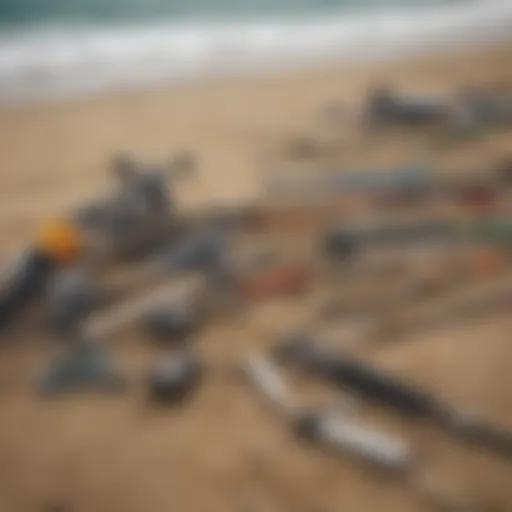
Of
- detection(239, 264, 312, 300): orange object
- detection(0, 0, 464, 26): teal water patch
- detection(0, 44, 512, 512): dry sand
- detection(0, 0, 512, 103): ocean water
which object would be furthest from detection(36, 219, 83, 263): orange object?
detection(0, 0, 464, 26): teal water patch

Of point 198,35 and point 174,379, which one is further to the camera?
point 198,35

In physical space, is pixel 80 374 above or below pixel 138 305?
below

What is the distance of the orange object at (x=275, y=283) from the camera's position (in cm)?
117

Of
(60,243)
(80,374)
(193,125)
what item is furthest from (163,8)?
(80,374)

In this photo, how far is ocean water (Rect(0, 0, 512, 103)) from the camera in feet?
5.98

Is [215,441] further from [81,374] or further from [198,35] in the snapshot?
[198,35]

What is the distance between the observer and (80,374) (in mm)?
1045

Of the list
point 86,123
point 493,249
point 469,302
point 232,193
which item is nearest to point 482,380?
point 469,302

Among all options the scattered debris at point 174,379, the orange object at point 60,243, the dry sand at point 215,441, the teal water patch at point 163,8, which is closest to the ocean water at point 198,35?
the teal water patch at point 163,8

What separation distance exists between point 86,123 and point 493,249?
2.55 ft

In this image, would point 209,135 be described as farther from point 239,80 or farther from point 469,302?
point 469,302

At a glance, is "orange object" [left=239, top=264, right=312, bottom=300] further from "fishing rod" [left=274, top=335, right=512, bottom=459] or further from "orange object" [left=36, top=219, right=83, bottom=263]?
"orange object" [left=36, top=219, right=83, bottom=263]

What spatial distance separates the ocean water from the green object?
0.83 m

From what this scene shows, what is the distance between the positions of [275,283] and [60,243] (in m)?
0.27
